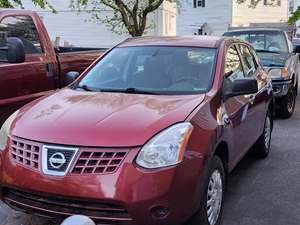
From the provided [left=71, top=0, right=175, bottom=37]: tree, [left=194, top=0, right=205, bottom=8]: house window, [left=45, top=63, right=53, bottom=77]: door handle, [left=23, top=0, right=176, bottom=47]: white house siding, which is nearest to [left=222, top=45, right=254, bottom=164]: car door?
[left=45, top=63, right=53, bottom=77]: door handle

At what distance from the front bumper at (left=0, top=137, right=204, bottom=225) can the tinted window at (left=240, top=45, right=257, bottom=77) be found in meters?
2.42

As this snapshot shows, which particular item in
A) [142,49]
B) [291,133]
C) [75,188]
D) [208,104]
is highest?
[142,49]

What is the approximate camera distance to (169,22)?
29.6 metres

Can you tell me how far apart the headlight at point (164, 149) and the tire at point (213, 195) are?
0.38 m

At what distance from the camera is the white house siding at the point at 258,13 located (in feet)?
112

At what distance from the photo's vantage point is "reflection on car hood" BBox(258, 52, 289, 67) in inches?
353

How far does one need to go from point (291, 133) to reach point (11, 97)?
4.53 metres

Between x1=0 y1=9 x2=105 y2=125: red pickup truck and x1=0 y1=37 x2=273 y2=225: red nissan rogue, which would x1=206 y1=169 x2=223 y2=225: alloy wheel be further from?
x1=0 y1=9 x2=105 y2=125: red pickup truck

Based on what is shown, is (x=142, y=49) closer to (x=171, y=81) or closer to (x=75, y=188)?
(x=171, y=81)

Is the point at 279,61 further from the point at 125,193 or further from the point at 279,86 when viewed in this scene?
the point at 125,193

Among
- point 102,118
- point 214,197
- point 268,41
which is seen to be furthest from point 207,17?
point 102,118

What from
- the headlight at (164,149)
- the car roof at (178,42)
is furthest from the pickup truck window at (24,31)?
the headlight at (164,149)

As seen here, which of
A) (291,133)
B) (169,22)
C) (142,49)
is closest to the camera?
(142,49)

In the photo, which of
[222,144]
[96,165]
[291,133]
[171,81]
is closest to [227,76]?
[171,81]
